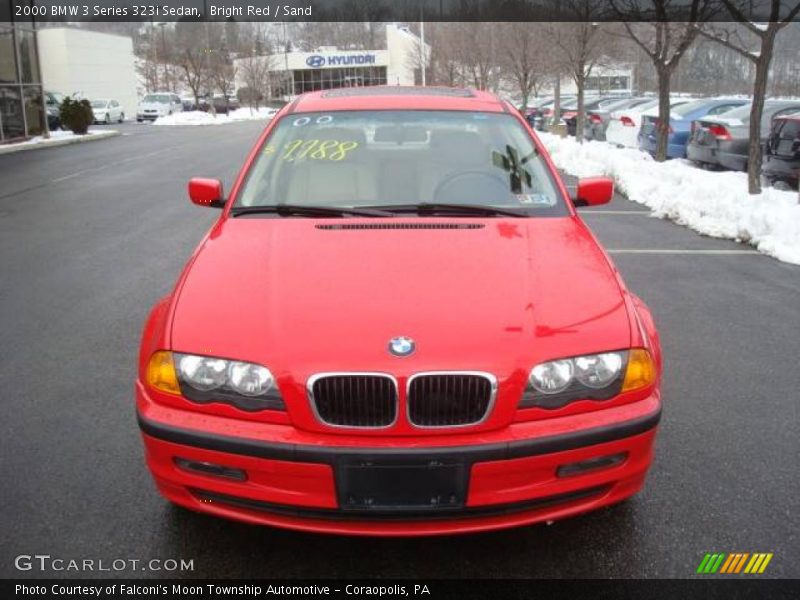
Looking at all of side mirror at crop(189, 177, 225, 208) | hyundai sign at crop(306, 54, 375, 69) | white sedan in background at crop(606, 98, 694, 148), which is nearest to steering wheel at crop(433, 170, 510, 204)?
side mirror at crop(189, 177, 225, 208)

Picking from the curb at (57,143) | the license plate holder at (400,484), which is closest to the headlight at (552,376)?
the license plate holder at (400,484)

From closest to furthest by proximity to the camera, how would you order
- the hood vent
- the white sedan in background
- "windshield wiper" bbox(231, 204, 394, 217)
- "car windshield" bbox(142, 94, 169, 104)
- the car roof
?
the hood vent → "windshield wiper" bbox(231, 204, 394, 217) → the car roof → the white sedan in background → "car windshield" bbox(142, 94, 169, 104)

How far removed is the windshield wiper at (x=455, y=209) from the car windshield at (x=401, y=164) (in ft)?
0.12

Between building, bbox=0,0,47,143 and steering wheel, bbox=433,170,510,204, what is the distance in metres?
24.4

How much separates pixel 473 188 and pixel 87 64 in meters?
54.8

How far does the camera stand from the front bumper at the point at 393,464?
232 centimetres

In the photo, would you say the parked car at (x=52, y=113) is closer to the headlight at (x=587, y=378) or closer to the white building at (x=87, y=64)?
the white building at (x=87, y=64)

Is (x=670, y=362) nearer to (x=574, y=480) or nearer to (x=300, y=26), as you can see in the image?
(x=574, y=480)

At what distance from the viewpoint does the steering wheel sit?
3.60 metres

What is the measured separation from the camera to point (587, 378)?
98.6 inches

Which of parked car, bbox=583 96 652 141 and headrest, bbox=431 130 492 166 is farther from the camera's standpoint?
parked car, bbox=583 96 652 141

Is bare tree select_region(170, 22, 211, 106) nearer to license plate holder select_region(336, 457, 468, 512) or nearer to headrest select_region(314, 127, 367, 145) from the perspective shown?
headrest select_region(314, 127, 367, 145)

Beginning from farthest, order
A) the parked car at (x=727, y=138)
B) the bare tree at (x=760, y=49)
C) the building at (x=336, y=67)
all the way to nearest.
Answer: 1. the building at (x=336, y=67)
2. the parked car at (x=727, y=138)
3. the bare tree at (x=760, y=49)

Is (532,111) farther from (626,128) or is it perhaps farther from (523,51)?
(626,128)
